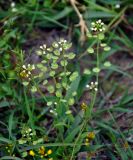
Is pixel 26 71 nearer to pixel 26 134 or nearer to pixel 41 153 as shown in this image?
pixel 26 134

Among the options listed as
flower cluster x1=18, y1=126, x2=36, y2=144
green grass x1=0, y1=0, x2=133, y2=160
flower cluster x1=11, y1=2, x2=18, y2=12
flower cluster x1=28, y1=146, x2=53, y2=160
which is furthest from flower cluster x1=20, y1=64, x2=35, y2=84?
flower cluster x1=11, y1=2, x2=18, y2=12

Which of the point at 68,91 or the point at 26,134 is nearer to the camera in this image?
the point at 26,134

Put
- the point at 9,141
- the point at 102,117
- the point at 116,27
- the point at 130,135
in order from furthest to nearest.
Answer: the point at 116,27 → the point at 102,117 → the point at 130,135 → the point at 9,141

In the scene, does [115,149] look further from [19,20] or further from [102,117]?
[19,20]

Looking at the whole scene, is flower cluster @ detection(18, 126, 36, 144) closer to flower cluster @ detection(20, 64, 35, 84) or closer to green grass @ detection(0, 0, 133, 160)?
green grass @ detection(0, 0, 133, 160)

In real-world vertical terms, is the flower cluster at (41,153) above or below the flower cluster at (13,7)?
below

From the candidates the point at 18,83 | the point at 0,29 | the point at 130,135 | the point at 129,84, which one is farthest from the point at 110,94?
the point at 0,29

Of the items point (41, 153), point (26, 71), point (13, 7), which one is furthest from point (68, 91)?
point (13, 7)

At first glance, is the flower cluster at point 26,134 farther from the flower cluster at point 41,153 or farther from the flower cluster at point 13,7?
the flower cluster at point 13,7

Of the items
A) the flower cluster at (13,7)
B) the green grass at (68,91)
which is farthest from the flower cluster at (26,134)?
the flower cluster at (13,7)
